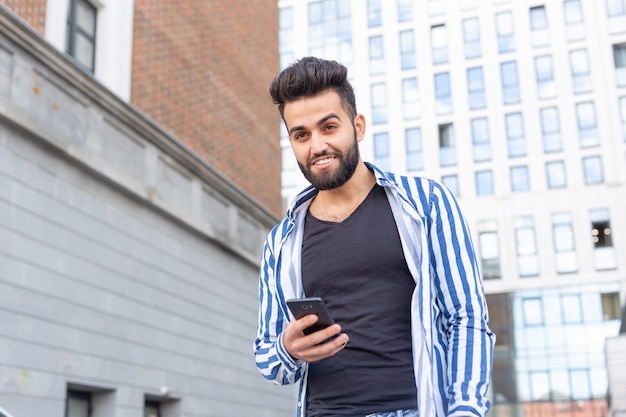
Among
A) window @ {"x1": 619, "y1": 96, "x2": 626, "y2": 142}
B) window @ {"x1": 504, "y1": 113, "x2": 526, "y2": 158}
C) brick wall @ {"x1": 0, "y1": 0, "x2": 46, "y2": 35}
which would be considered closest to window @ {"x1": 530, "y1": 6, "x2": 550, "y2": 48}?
window @ {"x1": 504, "y1": 113, "x2": 526, "y2": 158}

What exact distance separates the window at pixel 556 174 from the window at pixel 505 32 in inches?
288

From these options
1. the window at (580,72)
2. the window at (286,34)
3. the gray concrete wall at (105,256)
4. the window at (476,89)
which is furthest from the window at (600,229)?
the gray concrete wall at (105,256)

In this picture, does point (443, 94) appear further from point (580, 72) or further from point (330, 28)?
point (330, 28)

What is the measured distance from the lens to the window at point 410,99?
158 ft

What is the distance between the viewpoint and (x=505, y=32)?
47.1 meters

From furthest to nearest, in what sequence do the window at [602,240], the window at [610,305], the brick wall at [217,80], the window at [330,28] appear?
the window at [330,28]
the window at [602,240]
the window at [610,305]
the brick wall at [217,80]

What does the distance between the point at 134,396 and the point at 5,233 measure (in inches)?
151

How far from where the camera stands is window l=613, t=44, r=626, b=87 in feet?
145

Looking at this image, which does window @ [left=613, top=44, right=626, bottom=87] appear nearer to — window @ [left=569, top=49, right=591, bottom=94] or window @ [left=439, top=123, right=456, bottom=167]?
window @ [left=569, top=49, right=591, bottom=94]

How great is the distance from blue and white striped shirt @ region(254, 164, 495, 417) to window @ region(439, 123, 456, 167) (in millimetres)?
45060

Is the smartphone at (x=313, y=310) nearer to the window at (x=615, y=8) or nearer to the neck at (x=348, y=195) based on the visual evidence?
the neck at (x=348, y=195)

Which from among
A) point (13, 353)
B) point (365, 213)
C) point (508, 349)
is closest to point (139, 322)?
point (13, 353)

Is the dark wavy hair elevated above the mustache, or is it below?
above

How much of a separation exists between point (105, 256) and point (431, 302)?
1034 centimetres
